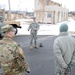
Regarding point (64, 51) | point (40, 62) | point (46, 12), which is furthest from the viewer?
point (46, 12)

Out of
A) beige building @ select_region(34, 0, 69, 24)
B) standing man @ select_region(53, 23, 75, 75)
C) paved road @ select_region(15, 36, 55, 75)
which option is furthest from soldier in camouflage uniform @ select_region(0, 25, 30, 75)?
beige building @ select_region(34, 0, 69, 24)

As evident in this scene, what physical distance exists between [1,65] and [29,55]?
6.28 m

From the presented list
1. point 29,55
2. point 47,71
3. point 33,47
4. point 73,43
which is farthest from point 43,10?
point 73,43

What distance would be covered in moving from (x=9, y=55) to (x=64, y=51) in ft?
4.22

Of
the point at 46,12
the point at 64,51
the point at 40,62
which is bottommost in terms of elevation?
the point at 40,62

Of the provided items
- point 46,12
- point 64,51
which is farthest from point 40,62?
point 46,12

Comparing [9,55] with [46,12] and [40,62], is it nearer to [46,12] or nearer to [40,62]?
[40,62]

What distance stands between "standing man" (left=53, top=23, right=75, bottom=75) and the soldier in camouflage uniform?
2.88 ft

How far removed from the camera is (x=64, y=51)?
4.59 meters

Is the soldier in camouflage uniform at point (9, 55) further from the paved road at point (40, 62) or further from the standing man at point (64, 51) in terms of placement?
the paved road at point (40, 62)

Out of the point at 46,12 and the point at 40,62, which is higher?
the point at 46,12

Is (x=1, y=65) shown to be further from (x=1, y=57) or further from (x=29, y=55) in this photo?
(x=29, y=55)

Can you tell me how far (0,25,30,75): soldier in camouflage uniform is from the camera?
3934 mm

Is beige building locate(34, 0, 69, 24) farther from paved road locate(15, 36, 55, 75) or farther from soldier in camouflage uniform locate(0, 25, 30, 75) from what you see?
soldier in camouflage uniform locate(0, 25, 30, 75)
